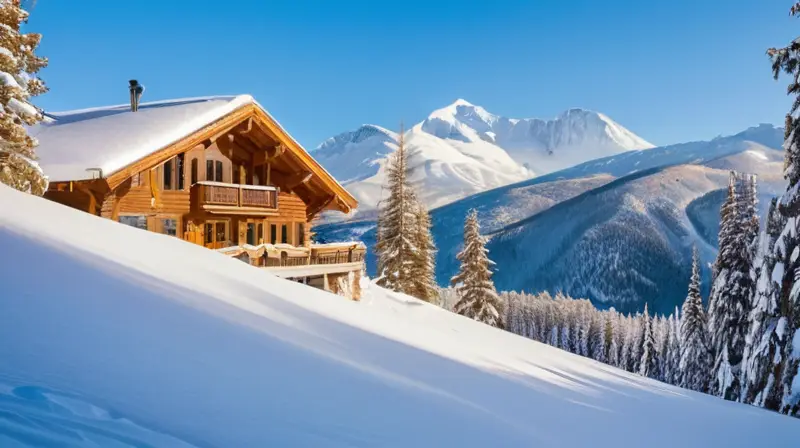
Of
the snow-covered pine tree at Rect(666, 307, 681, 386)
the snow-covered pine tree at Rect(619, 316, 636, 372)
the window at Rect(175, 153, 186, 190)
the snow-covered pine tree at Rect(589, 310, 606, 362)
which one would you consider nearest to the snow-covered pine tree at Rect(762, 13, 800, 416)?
the window at Rect(175, 153, 186, 190)

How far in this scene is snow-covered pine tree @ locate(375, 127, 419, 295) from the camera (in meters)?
35.6

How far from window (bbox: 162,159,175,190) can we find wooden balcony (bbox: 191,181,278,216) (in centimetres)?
87

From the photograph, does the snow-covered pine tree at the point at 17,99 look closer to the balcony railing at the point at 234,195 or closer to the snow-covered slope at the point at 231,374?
the snow-covered slope at the point at 231,374

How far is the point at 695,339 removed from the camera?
118 feet

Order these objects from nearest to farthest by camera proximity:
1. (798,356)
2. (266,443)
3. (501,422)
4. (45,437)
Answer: (45,437) → (266,443) → (501,422) → (798,356)

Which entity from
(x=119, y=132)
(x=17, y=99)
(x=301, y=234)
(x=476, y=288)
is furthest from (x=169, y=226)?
(x=476, y=288)

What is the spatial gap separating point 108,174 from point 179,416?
1539cm

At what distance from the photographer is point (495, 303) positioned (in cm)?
3559

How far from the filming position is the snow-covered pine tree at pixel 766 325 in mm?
18484

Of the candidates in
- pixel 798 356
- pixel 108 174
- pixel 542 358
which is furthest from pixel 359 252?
pixel 798 356

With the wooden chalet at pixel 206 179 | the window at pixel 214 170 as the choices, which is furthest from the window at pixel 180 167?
the window at pixel 214 170

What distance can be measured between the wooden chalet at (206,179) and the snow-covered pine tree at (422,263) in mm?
12157

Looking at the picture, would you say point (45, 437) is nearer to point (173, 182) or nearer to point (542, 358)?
point (542, 358)

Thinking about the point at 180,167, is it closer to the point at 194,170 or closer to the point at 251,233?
the point at 194,170
